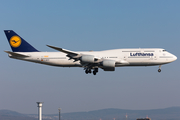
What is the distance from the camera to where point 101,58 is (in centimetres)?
5000

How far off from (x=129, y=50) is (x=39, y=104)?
27720 mm

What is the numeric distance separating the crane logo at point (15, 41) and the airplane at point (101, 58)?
14.4 feet

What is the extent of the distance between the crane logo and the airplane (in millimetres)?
4393

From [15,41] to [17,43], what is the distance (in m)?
0.71

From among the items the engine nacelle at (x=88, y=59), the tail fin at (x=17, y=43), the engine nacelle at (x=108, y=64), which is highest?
the tail fin at (x=17, y=43)

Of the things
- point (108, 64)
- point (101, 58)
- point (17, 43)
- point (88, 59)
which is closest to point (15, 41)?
point (17, 43)

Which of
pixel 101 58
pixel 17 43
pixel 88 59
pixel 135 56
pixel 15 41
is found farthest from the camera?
pixel 15 41

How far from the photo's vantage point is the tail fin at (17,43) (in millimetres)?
56344

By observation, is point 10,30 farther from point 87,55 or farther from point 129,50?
point 129,50

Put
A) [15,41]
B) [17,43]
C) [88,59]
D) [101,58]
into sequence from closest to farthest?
[88,59] → [101,58] → [17,43] → [15,41]

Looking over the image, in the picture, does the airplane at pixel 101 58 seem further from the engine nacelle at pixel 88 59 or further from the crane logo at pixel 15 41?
the crane logo at pixel 15 41

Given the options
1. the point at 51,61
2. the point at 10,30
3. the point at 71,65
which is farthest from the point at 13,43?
the point at 71,65

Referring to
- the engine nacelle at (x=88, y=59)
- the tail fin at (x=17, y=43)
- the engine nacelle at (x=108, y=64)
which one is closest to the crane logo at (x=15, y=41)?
the tail fin at (x=17, y=43)

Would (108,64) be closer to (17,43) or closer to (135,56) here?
(135,56)
